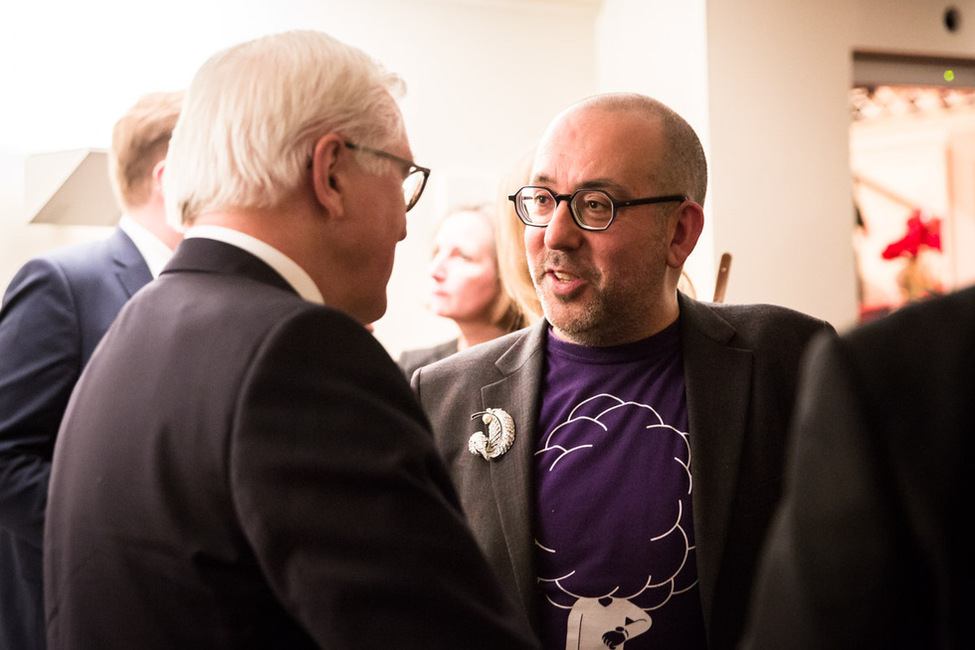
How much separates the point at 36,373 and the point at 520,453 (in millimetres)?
1082

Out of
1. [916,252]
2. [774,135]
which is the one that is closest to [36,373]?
[774,135]

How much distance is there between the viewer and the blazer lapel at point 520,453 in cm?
163

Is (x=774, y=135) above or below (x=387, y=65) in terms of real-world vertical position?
below

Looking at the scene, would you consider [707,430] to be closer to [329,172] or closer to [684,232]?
[684,232]

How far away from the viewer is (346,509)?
3.17 ft

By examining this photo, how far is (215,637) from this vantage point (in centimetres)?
98

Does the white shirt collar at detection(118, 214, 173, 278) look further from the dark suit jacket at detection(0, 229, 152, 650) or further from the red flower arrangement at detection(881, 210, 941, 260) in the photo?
the red flower arrangement at detection(881, 210, 941, 260)

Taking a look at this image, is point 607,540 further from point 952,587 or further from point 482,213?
point 482,213

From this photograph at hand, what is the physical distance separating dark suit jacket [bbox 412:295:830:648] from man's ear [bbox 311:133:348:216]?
67 centimetres

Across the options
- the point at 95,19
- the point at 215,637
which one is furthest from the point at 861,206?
the point at 215,637

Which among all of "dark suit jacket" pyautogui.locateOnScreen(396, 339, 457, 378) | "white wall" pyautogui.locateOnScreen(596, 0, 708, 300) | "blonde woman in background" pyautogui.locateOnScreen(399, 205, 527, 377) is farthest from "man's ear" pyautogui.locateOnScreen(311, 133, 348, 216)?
"white wall" pyautogui.locateOnScreen(596, 0, 708, 300)

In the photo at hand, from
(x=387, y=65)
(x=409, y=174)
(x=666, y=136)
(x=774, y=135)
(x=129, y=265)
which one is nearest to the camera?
(x=409, y=174)

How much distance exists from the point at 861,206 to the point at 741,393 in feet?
15.5

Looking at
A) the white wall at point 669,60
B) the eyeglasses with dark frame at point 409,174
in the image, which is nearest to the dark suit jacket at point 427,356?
the white wall at point 669,60
